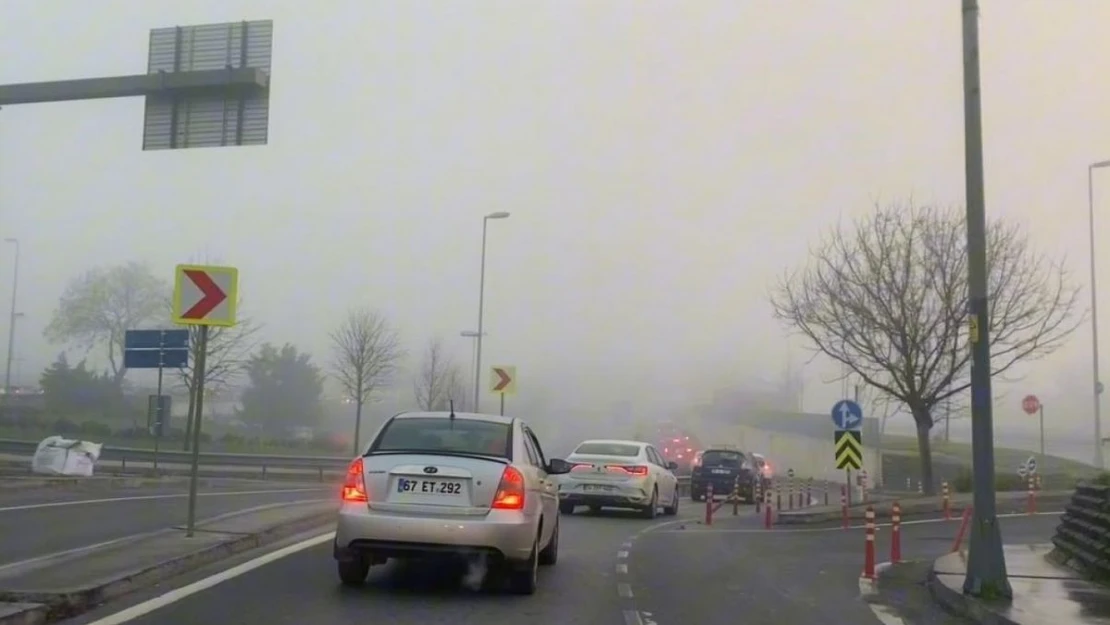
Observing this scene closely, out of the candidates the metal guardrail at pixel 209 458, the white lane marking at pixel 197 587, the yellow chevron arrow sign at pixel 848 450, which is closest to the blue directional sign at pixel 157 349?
the metal guardrail at pixel 209 458

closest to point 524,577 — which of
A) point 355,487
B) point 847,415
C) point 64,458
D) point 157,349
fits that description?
point 355,487

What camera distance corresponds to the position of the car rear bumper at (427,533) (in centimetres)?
945

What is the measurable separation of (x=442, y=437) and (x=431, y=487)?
815mm

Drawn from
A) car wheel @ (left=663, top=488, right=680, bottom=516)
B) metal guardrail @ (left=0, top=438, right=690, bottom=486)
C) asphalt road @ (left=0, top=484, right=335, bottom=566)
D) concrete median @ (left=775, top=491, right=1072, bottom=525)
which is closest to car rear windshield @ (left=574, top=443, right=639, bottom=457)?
car wheel @ (left=663, top=488, right=680, bottom=516)

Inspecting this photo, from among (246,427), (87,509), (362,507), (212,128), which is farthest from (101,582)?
(246,427)

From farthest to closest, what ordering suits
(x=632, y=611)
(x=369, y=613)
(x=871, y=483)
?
(x=871, y=483) < (x=632, y=611) < (x=369, y=613)

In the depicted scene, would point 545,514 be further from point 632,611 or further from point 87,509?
point 87,509

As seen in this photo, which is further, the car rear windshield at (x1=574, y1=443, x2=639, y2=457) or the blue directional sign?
the blue directional sign

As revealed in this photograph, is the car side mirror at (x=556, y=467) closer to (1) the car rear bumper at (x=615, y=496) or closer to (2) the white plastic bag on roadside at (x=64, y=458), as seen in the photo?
(1) the car rear bumper at (x=615, y=496)

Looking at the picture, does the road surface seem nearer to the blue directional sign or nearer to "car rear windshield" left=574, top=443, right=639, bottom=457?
"car rear windshield" left=574, top=443, right=639, bottom=457

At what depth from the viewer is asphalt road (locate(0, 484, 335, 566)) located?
12711 millimetres

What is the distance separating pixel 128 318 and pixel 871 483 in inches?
1307

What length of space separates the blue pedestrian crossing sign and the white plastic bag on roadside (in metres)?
19.0

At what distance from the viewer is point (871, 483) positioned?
47.8 meters
